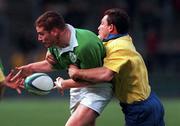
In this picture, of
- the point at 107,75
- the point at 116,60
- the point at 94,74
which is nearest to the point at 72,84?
the point at 94,74

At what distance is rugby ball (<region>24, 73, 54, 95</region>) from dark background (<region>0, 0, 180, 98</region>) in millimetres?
13199

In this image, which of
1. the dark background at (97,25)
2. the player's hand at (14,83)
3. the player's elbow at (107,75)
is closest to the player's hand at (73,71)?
the player's elbow at (107,75)

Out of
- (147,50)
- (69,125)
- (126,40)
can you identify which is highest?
(126,40)

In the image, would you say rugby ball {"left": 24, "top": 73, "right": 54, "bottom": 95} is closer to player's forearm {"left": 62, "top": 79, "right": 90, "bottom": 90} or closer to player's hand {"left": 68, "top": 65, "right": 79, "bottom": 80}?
player's forearm {"left": 62, "top": 79, "right": 90, "bottom": 90}

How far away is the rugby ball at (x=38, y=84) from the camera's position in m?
9.34

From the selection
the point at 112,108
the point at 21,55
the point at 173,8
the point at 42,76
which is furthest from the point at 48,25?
the point at 173,8

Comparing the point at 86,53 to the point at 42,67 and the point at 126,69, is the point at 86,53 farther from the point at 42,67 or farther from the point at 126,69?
the point at 42,67

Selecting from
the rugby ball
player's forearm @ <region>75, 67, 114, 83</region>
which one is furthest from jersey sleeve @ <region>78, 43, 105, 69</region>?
the rugby ball

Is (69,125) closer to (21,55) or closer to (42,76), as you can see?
(42,76)

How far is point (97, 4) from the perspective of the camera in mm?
24359

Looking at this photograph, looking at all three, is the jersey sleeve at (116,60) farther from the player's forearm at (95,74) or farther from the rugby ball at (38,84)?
the rugby ball at (38,84)

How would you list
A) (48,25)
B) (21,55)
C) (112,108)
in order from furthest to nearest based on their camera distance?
(21,55) → (112,108) → (48,25)

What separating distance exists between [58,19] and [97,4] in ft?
50.5

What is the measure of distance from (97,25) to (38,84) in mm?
14107
